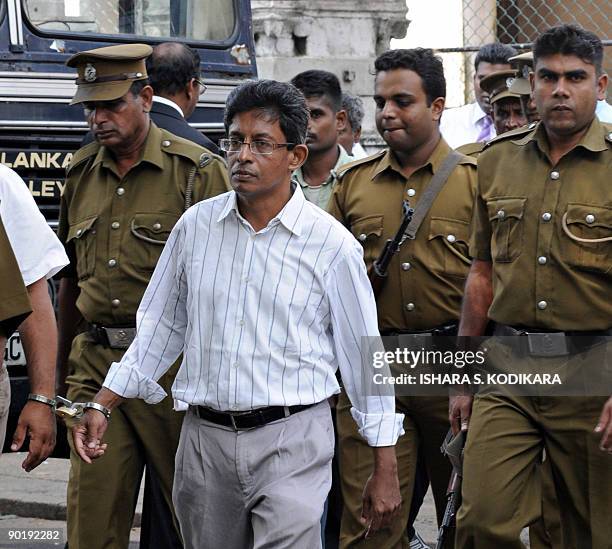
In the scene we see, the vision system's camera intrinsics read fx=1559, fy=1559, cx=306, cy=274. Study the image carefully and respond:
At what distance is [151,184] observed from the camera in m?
6.21

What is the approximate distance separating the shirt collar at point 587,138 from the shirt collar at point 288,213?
1.12 meters

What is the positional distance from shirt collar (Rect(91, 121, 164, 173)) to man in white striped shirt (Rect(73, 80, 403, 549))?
136 cm

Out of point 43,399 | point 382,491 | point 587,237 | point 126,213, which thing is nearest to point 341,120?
point 126,213

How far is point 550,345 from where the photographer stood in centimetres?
538

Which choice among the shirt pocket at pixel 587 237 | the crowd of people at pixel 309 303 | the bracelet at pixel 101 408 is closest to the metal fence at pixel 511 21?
the crowd of people at pixel 309 303

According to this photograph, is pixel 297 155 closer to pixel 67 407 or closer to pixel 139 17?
pixel 67 407

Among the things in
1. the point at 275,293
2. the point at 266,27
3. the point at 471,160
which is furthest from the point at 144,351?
the point at 266,27

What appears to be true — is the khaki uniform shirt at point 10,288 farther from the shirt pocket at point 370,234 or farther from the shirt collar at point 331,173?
the shirt collar at point 331,173

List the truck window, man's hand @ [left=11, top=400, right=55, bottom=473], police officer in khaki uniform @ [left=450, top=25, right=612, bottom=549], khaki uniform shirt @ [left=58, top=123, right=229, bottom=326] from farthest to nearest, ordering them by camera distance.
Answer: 1. the truck window
2. khaki uniform shirt @ [left=58, top=123, right=229, bottom=326]
3. police officer in khaki uniform @ [left=450, top=25, right=612, bottom=549]
4. man's hand @ [left=11, top=400, right=55, bottom=473]

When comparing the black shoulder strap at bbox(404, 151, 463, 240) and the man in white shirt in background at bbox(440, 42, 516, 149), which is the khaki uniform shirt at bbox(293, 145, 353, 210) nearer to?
the black shoulder strap at bbox(404, 151, 463, 240)

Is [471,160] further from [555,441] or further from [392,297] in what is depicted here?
[555,441]

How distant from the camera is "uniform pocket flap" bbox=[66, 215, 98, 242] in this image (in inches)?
243

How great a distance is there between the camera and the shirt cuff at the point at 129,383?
482cm

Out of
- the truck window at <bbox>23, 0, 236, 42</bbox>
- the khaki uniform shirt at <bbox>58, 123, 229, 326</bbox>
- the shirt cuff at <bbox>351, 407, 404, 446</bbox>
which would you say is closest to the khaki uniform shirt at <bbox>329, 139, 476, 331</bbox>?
the khaki uniform shirt at <bbox>58, 123, 229, 326</bbox>
